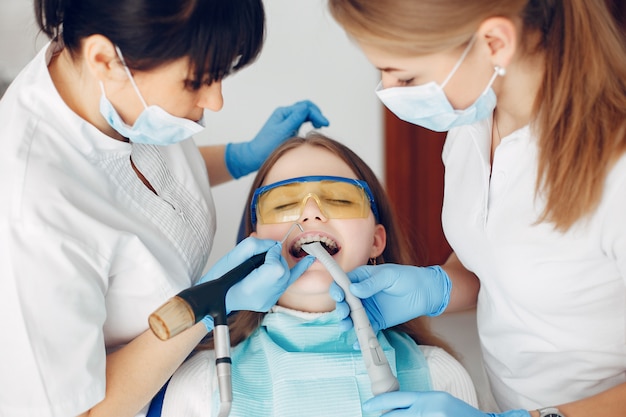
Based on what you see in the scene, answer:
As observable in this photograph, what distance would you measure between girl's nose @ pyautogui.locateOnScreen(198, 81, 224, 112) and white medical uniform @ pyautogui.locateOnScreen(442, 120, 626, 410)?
0.61 meters

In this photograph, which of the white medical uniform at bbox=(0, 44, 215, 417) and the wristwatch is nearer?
the white medical uniform at bbox=(0, 44, 215, 417)

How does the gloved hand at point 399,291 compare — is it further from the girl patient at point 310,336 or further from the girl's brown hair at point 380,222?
the girl's brown hair at point 380,222

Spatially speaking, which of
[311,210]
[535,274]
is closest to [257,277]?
[311,210]

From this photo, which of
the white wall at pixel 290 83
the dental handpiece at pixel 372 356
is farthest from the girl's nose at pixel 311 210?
the white wall at pixel 290 83

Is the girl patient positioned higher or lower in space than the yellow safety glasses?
A: lower

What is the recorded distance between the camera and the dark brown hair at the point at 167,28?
1.18 meters

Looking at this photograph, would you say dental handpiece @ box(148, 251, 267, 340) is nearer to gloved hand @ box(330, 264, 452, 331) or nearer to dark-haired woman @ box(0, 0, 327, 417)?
dark-haired woman @ box(0, 0, 327, 417)

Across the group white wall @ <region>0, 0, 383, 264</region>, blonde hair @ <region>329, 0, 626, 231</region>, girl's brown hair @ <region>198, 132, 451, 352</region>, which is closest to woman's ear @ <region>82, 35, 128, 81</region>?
blonde hair @ <region>329, 0, 626, 231</region>

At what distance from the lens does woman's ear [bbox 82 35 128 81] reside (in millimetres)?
1226

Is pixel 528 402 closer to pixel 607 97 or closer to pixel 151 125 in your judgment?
pixel 607 97

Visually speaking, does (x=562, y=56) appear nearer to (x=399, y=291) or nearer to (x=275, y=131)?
(x=399, y=291)

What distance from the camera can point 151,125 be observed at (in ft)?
4.56

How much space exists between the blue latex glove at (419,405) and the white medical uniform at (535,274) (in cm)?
27

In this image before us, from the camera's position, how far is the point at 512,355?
5.15ft
